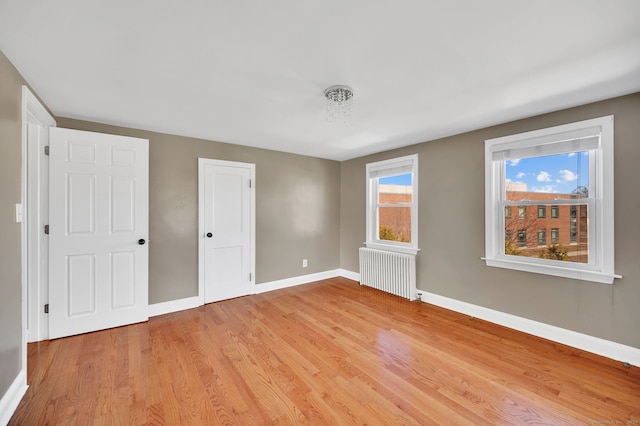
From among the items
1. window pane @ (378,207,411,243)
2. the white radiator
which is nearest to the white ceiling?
window pane @ (378,207,411,243)

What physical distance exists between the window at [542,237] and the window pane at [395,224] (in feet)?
5.20

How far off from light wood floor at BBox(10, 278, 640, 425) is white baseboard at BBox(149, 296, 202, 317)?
0.66ft

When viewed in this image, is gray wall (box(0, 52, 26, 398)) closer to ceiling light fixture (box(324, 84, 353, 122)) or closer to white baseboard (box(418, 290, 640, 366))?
ceiling light fixture (box(324, 84, 353, 122))

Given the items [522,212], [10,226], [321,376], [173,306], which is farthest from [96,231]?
[522,212]

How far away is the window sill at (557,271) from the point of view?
237cm

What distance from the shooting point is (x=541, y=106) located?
2551mm

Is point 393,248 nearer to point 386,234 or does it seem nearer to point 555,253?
point 386,234

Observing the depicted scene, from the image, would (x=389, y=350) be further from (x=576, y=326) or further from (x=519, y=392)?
(x=576, y=326)

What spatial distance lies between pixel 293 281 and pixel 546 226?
3.51 m

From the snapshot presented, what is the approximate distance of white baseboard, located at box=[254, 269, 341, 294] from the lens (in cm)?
423

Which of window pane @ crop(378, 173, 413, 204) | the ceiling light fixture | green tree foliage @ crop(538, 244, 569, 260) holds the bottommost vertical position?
green tree foliage @ crop(538, 244, 569, 260)

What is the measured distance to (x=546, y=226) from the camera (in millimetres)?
2814

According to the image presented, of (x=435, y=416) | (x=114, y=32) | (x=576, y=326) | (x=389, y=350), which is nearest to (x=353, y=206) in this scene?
(x=389, y=350)

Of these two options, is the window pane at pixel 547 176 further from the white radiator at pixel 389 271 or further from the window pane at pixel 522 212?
the white radiator at pixel 389 271
